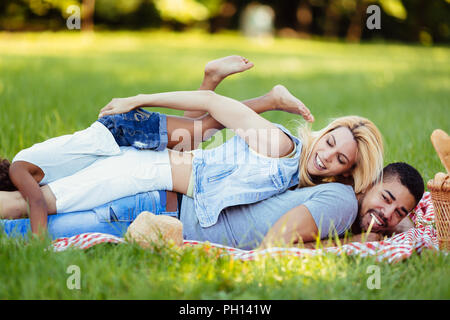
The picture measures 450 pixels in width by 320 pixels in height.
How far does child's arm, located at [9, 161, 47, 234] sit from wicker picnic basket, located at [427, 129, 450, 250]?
6.14 feet

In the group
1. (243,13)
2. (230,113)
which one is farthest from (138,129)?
(243,13)

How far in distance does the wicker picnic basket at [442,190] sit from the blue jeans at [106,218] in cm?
131

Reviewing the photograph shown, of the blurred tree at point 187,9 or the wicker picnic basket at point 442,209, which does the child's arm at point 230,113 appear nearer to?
the wicker picnic basket at point 442,209

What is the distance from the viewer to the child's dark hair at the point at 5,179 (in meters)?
2.53

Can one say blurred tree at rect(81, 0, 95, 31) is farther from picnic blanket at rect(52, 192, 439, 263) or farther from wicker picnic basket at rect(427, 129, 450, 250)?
wicker picnic basket at rect(427, 129, 450, 250)

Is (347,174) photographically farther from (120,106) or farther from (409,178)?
(120,106)

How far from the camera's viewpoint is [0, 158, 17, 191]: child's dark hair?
8.29ft

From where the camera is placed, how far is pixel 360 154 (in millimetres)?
2773

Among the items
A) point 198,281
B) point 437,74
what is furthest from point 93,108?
point 437,74

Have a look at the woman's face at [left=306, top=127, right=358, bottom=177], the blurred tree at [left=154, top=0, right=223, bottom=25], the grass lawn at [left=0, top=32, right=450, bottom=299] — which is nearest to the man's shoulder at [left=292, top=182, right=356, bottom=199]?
the woman's face at [left=306, top=127, right=358, bottom=177]

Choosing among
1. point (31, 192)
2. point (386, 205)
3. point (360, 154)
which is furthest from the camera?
point (360, 154)

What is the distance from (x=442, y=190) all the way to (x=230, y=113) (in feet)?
3.74
